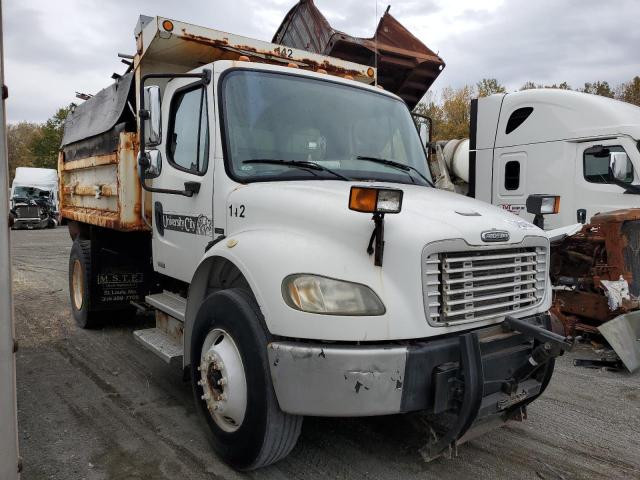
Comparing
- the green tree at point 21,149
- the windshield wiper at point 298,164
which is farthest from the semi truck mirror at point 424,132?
the green tree at point 21,149

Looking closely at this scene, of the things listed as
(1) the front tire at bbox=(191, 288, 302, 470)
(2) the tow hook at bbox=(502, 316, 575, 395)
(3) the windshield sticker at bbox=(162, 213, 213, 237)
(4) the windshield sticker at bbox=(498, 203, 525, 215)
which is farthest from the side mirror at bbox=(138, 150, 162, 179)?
(4) the windshield sticker at bbox=(498, 203, 525, 215)

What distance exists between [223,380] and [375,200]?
1357mm

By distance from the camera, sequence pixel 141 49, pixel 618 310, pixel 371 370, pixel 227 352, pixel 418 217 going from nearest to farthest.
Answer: pixel 371 370, pixel 418 217, pixel 227 352, pixel 141 49, pixel 618 310

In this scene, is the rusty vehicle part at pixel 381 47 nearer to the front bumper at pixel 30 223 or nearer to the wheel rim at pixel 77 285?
the wheel rim at pixel 77 285

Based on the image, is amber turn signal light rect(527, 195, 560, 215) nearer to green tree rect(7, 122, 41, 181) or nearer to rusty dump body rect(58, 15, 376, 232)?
rusty dump body rect(58, 15, 376, 232)

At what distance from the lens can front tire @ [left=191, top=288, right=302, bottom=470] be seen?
274cm

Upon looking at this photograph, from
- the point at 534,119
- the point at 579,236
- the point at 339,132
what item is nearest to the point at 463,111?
the point at 534,119

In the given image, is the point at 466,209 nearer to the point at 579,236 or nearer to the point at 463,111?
the point at 579,236

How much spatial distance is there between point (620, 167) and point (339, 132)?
5.41m

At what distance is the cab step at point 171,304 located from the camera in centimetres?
411

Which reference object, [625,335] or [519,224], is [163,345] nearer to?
[519,224]

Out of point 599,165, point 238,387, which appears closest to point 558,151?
point 599,165

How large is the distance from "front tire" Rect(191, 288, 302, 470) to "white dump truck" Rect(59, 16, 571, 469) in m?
0.01

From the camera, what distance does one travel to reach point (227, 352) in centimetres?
300
